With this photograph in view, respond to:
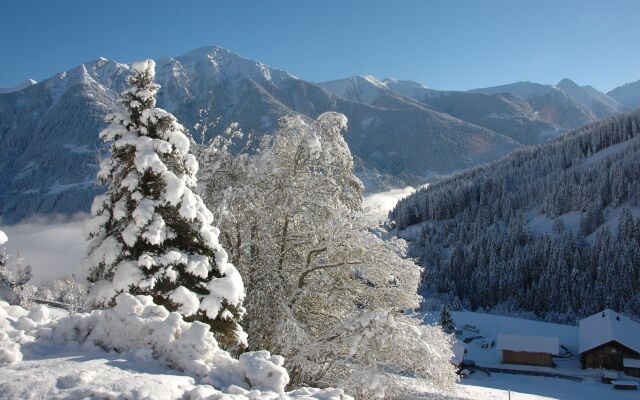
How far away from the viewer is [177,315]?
26.8 ft

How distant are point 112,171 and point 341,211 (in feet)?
20.2

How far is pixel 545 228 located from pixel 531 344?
8428 centimetres

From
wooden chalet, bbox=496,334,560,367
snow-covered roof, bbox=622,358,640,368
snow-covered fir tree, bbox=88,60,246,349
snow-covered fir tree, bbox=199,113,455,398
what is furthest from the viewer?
wooden chalet, bbox=496,334,560,367

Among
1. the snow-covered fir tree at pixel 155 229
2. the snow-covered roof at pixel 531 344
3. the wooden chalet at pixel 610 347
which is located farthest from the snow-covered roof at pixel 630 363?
the snow-covered fir tree at pixel 155 229

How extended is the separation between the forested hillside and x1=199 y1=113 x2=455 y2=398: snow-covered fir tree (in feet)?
306

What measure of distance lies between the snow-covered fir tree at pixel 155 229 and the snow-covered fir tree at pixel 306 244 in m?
1.85

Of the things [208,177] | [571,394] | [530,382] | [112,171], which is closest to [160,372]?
[112,171]

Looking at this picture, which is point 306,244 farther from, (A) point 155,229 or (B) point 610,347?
(B) point 610,347

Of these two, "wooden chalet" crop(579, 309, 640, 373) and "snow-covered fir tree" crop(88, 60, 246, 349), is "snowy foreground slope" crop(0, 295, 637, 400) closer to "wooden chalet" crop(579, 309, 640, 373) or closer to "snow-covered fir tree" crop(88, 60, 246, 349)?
"snow-covered fir tree" crop(88, 60, 246, 349)

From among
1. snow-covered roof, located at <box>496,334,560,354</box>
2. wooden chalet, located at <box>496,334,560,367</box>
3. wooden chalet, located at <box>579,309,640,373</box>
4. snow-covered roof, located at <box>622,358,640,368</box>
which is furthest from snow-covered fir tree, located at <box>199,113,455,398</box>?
wooden chalet, located at <box>579,309,640,373</box>

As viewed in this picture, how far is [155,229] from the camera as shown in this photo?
462 inches

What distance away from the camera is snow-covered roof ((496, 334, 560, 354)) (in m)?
→ 56.9

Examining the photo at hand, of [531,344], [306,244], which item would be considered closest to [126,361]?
[306,244]

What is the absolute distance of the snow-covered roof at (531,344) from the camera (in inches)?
2239
